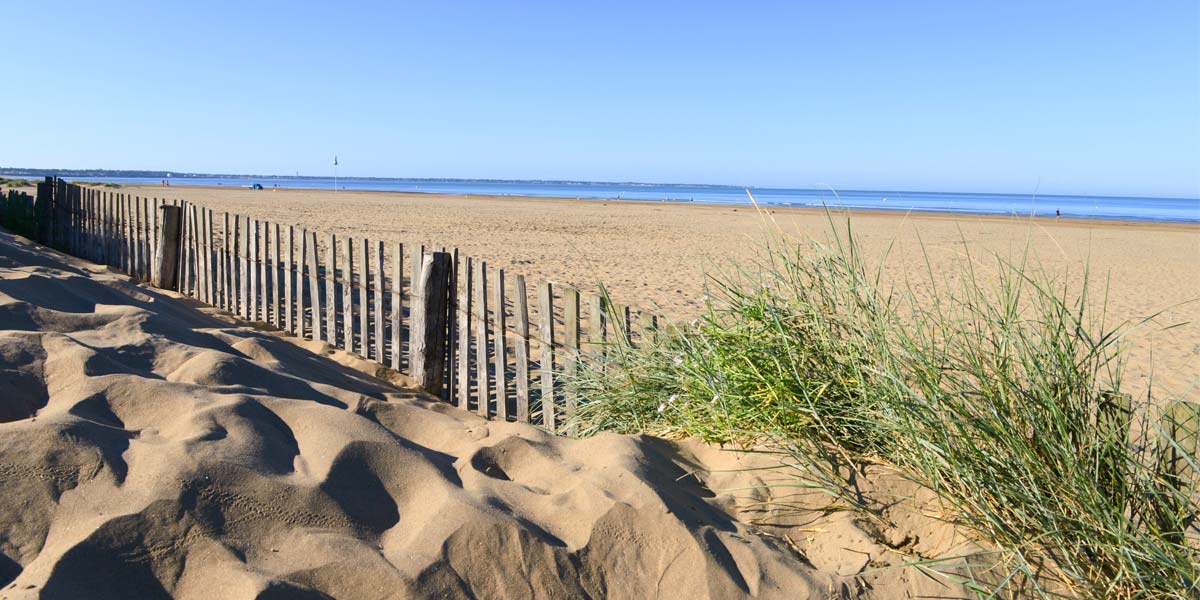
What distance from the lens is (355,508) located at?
247 cm

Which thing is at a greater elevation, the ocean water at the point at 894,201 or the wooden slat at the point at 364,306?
the ocean water at the point at 894,201

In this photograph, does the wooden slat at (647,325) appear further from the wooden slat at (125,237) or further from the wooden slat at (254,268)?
the wooden slat at (125,237)

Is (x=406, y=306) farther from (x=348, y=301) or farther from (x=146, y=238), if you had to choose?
(x=146, y=238)

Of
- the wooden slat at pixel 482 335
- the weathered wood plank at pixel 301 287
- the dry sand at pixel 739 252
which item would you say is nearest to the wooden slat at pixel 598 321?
the dry sand at pixel 739 252

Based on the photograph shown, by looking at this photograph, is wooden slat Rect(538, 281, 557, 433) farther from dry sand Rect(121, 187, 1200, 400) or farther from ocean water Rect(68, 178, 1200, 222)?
ocean water Rect(68, 178, 1200, 222)

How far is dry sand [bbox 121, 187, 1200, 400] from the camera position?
7.83m

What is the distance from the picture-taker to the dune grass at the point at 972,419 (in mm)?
2324

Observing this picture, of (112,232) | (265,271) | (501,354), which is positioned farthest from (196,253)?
(501,354)

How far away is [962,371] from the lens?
8.91ft

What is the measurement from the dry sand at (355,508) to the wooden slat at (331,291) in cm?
234

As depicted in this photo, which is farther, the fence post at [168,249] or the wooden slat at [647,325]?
the fence post at [168,249]

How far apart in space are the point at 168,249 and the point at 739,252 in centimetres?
1201

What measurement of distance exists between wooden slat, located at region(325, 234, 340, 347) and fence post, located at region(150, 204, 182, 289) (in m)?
2.62

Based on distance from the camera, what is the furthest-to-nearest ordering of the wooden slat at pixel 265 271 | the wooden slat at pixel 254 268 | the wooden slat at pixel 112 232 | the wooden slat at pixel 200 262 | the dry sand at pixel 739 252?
the wooden slat at pixel 112 232 < the dry sand at pixel 739 252 < the wooden slat at pixel 200 262 < the wooden slat at pixel 254 268 < the wooden slat at pixel 265 271
